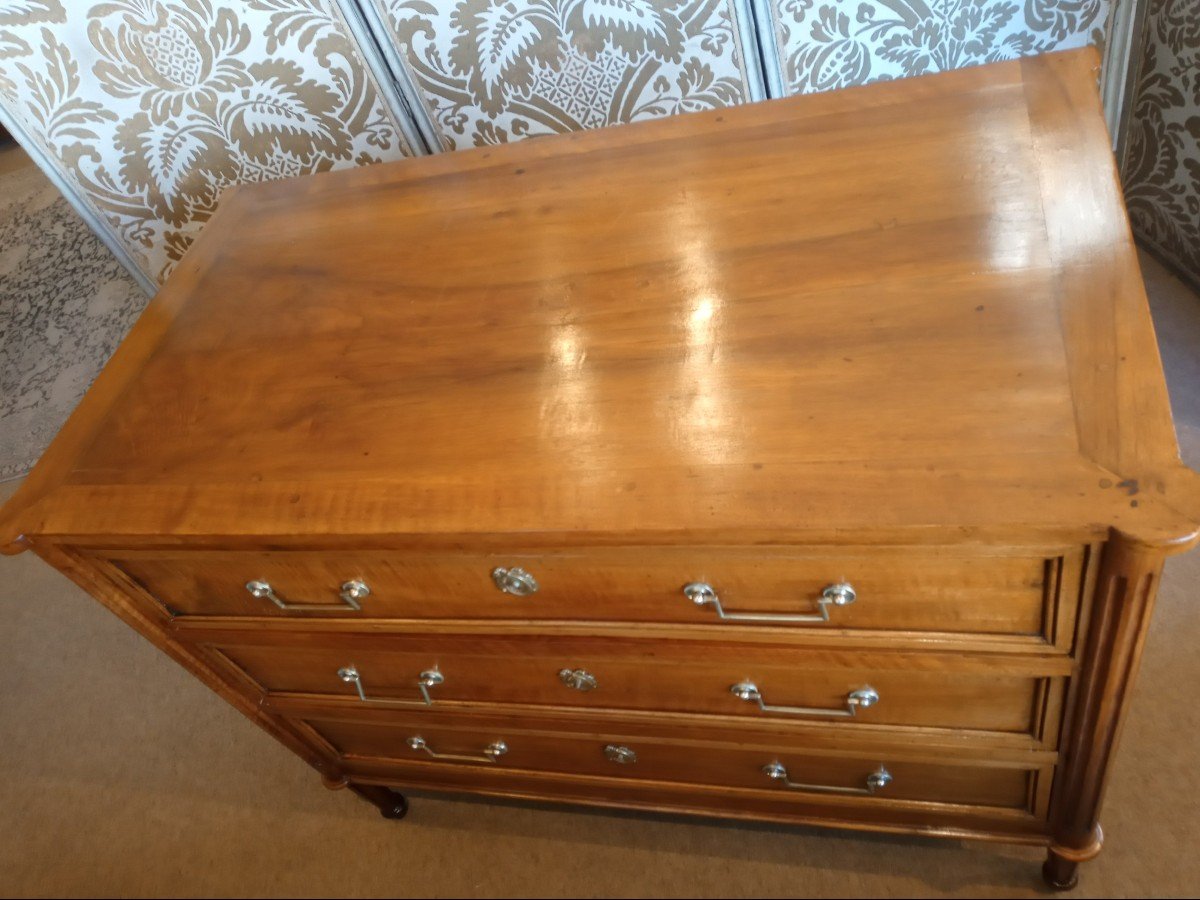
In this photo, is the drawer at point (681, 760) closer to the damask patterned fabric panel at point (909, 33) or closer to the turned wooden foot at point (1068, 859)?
the turned wooden foot at point (1068, 859)

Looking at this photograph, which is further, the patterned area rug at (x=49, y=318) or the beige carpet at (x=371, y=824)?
the patterned area rug at (x=49, y=318)

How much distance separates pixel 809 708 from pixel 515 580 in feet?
1.13

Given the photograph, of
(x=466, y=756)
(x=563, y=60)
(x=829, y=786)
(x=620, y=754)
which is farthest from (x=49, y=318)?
(x=829, y=786)

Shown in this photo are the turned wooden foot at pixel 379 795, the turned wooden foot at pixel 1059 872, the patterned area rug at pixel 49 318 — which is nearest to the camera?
the turned wooden foot at pixel 1059 872

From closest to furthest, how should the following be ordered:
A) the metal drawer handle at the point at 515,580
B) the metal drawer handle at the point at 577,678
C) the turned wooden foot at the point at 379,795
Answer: the metal drawer handle at the point at 515,580, the metal drawer handle at the point at 577,678, the turned wooden foot at the point at 379,795

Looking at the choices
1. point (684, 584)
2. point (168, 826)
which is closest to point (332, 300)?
point (684, 584)

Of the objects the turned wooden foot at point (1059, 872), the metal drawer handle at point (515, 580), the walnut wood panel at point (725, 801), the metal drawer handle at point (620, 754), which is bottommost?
the turned wooden foot at point (1059, 872)

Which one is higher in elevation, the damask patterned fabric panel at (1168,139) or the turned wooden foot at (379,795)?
the damask patterned fabric panel at (1168,139)

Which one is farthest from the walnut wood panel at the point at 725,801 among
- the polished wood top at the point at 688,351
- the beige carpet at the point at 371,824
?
the polished wood top at the point at 688,351

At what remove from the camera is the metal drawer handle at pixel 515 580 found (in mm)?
783

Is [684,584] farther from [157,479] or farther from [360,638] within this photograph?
[157,479]

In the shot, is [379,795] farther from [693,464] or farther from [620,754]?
[693,464]

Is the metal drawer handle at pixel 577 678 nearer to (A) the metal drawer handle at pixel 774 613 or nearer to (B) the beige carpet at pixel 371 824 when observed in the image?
(A) the metal drawer handle at pixel 774 613

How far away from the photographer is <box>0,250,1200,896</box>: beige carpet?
115cm
